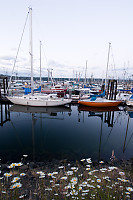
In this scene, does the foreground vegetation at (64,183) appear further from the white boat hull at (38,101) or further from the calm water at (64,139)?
the white boat hull at (38,101)

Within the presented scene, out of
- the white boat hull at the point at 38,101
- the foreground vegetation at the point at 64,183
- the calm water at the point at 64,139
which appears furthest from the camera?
the white boat hull at the point at 38,101

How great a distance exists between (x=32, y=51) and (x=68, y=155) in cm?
1914

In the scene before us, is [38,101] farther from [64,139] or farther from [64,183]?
[64,183]

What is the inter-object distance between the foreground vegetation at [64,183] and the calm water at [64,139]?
4.49 ft

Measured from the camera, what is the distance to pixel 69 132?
12.4 m

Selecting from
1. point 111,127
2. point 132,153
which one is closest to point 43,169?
point 132,153

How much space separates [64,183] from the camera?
15.5 feet

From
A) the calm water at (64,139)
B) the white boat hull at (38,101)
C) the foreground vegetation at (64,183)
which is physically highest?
the white boat hull at (38,101)

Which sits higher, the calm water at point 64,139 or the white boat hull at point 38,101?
the white boat hull at point 38,101

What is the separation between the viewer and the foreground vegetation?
3.62 meters

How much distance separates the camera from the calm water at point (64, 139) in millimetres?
8234

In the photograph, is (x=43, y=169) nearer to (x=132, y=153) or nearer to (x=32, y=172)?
(x=32, y=172)

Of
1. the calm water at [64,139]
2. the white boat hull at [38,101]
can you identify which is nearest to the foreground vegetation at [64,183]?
the calm water at [64,139]

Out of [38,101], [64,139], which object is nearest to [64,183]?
[64,139]
